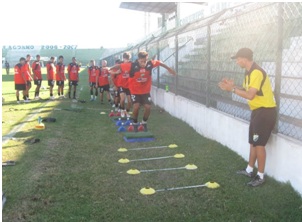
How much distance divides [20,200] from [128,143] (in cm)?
367

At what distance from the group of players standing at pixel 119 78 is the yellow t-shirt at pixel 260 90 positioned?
13.2 feet

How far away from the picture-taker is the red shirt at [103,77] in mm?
15477

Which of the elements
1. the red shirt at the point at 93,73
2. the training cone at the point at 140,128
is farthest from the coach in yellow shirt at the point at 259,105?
the red shirt at the point at 93,73

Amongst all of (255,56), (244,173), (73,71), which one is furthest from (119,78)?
(244,173)

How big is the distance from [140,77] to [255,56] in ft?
9.59

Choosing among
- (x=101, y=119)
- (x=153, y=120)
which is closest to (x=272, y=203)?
(x=153, y=120)

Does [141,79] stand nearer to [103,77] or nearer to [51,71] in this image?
[103,77]

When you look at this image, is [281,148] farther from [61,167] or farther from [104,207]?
[61,167]

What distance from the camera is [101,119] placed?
1166 cm

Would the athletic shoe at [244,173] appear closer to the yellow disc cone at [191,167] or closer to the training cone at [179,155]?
the yellow disc cone at [191,167]

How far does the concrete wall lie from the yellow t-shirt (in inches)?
23.2

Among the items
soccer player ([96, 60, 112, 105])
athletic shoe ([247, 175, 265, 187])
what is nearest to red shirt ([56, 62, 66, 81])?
soccer player ([96, 60, 112, 105])

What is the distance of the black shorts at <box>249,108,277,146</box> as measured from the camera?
16.9ft

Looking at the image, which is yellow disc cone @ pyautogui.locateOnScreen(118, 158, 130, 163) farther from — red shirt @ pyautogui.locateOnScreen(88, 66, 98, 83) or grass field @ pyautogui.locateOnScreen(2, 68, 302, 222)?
red shirt @ pyautogui.locateOnScreen(88, 66, 98, 83)
